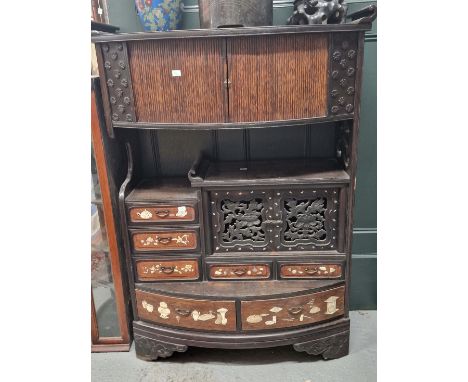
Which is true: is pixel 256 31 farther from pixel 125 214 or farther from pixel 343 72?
pixel 125 214

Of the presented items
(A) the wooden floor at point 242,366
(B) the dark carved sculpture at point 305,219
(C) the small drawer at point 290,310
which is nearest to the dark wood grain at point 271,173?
(B) the dark carved sculpture at point 305,219

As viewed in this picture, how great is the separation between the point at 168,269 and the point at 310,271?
25.7 inches

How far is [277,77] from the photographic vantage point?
1.42m

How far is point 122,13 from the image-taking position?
178 cm

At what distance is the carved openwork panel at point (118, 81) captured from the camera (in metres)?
1.46

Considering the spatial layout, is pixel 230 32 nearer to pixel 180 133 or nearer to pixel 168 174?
pixel 180 133

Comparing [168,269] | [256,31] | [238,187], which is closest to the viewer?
[256,31]

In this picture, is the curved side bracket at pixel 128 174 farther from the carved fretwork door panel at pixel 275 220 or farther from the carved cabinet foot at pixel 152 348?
the carved cabinet foot at pixel 152 348

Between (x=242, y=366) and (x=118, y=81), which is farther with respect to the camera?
(x=242, y=366)

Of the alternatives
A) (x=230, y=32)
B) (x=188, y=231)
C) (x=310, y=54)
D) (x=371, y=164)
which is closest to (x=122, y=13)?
(x=230, y=32)

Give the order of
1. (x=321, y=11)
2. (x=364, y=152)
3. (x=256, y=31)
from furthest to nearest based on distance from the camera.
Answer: (x=364, y=152)
(x=321, y=11)
(x=256, y=31)

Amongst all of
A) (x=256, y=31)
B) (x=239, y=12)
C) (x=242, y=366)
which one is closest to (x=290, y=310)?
(x=242, y=366)

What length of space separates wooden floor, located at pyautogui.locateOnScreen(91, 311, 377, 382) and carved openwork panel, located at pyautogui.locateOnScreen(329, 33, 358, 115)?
1.18 m

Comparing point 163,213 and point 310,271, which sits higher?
point 163,213
